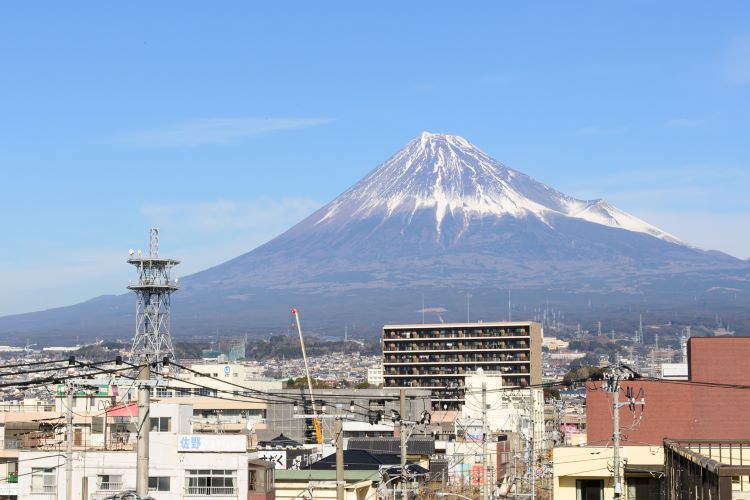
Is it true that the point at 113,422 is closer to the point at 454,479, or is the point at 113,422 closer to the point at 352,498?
the point at 352,498

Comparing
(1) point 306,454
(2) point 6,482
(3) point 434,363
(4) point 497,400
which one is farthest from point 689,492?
(3) point 434,363

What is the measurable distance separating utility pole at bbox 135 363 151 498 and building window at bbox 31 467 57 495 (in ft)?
80.0

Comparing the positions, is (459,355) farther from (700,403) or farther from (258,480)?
(258,480)

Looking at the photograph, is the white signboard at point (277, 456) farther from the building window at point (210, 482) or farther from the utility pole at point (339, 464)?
the utility pole at point (339, 464)

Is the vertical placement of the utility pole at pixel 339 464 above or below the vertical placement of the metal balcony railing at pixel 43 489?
above

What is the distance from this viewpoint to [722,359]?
2520 inches

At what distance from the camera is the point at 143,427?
3381 centimetres

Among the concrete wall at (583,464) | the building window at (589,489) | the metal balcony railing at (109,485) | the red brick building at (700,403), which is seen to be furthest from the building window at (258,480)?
→ the red brick building at (700,403)

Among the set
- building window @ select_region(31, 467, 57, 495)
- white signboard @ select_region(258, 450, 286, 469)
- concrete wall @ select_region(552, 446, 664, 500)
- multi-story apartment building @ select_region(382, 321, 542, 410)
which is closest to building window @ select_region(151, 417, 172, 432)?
building window @ select_region(31, 467, 57, 495)

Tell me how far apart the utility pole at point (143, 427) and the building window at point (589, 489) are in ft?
92.1

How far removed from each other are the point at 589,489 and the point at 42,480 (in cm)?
2252

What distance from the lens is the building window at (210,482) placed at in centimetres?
5484

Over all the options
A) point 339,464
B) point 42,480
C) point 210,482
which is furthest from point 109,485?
point 339,464

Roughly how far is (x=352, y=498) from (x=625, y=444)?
1252 centimetres
